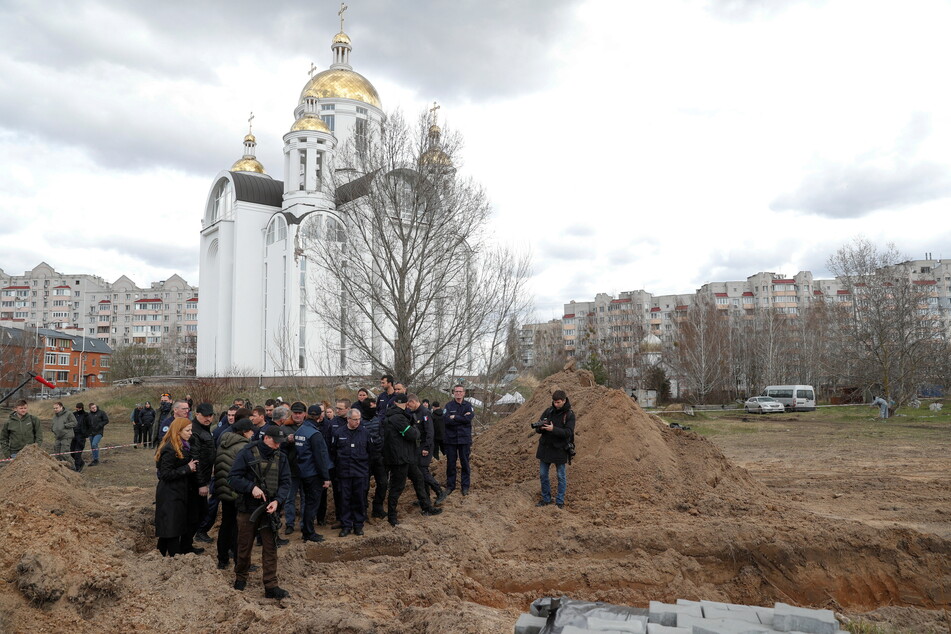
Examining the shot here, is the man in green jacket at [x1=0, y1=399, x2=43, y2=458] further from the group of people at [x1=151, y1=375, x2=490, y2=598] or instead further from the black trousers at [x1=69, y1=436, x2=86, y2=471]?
the group of people at [x1=151, y1=375, x2=490, y2=598]

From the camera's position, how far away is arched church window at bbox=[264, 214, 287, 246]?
37188mm

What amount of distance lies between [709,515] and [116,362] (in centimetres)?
5952

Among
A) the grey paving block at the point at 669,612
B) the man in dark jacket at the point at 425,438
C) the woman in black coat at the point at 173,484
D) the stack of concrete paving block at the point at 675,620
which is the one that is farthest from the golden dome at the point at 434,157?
A: the grey paving block at the point at 669,612

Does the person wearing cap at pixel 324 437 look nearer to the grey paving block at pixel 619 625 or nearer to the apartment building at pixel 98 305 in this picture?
the grey paving block at pixel 619 625

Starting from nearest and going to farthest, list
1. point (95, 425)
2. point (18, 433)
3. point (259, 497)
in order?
Answer: 1. point (259, 497)
2. point (18, 433)
3. point (95, 425)

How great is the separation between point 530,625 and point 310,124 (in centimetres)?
3838

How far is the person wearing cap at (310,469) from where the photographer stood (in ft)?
24.9

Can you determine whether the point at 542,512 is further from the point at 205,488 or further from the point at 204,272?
the point at 204,272

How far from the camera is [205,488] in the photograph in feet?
22.1

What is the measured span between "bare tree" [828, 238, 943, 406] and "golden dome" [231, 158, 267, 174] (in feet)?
134

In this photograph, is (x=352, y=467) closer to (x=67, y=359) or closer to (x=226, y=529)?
(x=226, y=529)

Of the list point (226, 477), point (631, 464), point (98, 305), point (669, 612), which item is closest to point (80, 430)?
point (226, 477)

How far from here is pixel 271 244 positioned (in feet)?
125

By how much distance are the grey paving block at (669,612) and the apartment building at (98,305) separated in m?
101
